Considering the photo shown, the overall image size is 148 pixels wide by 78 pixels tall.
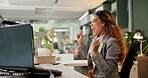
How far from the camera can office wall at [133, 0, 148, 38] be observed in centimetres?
481

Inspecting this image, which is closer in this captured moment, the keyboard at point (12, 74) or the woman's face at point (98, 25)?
the keyboard at point (12, 74)

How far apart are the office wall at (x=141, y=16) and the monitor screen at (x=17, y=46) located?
12.8 feet

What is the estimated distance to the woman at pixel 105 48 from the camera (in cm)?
189

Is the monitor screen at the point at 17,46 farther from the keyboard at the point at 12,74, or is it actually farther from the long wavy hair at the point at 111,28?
the long wavy hair at the point at 111,28

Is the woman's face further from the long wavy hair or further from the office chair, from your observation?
the office chair

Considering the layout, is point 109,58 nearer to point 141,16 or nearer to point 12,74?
point 12,74

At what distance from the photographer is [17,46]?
125cm

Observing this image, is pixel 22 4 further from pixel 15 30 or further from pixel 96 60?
Answer: pixel 15 30

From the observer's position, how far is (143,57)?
4.07 metres

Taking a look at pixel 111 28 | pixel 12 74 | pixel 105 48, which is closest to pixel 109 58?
pixel 105 48

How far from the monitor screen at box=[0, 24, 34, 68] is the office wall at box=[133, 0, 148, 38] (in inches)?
154

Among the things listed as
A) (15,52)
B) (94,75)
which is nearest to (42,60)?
(94,75)

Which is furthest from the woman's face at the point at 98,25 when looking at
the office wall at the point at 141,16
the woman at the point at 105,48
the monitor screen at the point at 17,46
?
the office wall at the point at 141,16

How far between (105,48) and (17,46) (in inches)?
38.7
